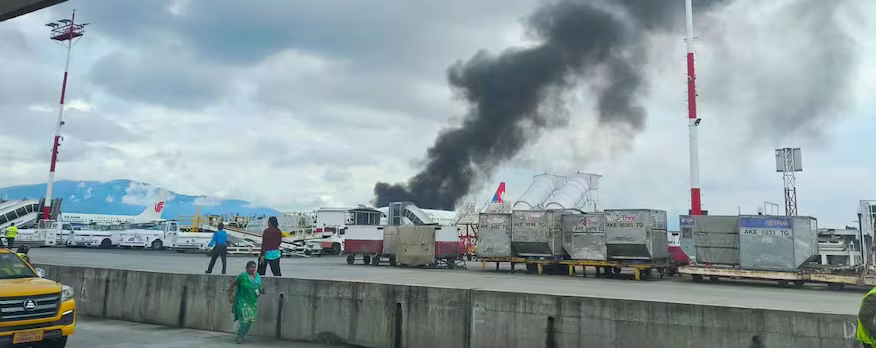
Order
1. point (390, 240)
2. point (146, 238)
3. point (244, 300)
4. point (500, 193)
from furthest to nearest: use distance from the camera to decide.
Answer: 1. point (500, 193)
2. point (146, 238)
3. point (390, 240)
4. point (244, 300)

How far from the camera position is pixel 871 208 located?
15945 mm

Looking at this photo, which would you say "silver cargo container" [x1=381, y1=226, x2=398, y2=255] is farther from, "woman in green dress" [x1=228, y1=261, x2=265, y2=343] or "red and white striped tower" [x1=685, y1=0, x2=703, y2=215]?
"woman in green dress" [x1=228, y1=261, x2=265, y2=343]

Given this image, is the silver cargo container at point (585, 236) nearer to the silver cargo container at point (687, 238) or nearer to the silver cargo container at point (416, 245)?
the silver cargo container at point (687, 238)

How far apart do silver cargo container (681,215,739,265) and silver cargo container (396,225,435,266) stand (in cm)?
997

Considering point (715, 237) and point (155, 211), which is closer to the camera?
point (715, 237)

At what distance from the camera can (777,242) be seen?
16594mm

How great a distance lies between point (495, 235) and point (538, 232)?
1838 millimetres

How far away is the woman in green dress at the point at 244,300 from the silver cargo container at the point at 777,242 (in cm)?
1476

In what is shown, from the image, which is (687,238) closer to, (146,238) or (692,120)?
(692,120)

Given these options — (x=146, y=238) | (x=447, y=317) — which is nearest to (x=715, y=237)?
(x=447, y=317)

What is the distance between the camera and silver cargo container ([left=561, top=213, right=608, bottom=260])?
63.0 ft

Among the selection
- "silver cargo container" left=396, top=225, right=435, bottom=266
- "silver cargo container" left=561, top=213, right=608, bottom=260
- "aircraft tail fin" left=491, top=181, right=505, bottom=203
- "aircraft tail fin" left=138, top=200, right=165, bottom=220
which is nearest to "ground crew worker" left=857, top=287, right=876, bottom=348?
"silver cargo container" left=561, top=213, right=608, bottom=260

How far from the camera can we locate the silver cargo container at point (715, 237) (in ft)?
57.3

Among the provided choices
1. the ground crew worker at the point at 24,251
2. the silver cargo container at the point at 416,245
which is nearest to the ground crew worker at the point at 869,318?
the ground crew worker at the point at 24,251
